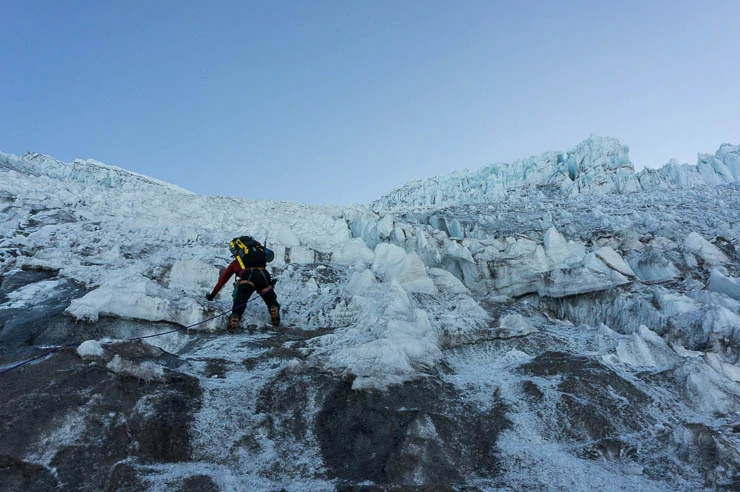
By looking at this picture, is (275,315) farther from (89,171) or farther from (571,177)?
(571,177)

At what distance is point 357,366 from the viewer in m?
4.64

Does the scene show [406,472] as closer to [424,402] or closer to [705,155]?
[424,402]

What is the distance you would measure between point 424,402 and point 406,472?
1083mm

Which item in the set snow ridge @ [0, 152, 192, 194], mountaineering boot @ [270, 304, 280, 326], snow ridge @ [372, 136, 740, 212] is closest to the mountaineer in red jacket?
mountaineering boot @ [270, 304, 280, 326]

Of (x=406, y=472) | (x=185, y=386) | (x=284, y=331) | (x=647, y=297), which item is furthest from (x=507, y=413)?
(x=647, y=297)

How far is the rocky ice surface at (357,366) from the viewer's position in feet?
10.3

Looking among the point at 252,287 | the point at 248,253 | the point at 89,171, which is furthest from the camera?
the point at 89,171

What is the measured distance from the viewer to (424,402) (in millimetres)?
4160

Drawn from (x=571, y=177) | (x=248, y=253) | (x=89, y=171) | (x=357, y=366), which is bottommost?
(x=357, y=366)

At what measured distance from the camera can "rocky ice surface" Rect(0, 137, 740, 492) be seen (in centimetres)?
313

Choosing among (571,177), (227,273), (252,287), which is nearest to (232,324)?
(252,287)

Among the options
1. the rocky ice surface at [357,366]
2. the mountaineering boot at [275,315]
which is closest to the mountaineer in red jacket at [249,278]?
the mountaineering boot at [275,315]

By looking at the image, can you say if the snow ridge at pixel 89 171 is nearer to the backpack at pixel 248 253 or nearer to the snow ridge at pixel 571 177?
the snow ridge at pixel 571 177

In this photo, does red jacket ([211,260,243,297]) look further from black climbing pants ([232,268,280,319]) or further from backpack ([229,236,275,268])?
black climbing pants ([232,268,280,319])
